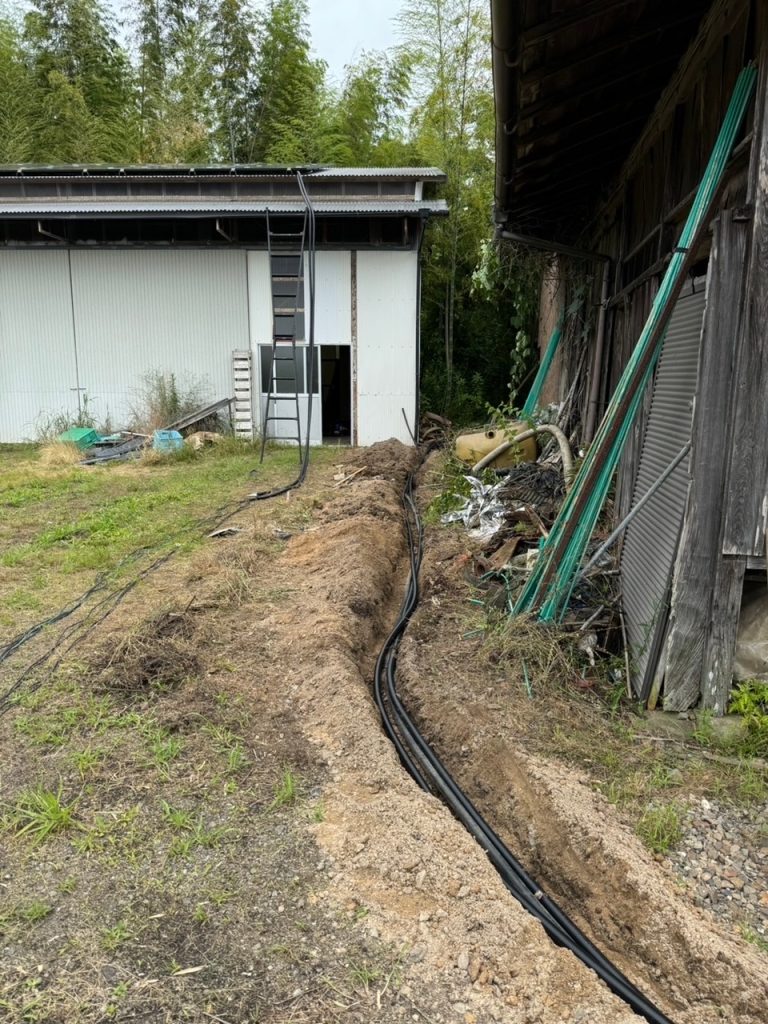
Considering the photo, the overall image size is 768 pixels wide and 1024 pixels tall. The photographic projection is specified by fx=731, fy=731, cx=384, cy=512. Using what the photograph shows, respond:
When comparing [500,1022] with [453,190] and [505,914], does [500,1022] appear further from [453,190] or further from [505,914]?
[453,190]

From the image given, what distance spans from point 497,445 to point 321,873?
6.18 metres

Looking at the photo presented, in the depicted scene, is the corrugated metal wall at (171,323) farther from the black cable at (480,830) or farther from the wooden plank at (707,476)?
the wooden plank at (707,476)

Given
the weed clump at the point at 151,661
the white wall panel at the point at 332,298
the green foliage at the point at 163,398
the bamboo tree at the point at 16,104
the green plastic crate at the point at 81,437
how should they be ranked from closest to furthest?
the weed clump at the point at 151,661 < the green plastic crate at the point at 81,437 < the white wall panel at the point at 332,298 < the green foliage at the point at 163,398 < the bamboo tree at the point at 16,104

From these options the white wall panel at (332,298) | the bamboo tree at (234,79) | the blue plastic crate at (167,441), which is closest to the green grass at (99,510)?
the blue plastic crate at (167,441)

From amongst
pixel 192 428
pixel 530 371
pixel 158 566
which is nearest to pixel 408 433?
pixel 530 371

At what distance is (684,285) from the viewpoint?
357 centimetres

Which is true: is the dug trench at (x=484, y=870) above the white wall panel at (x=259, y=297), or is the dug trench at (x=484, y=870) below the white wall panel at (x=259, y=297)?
below

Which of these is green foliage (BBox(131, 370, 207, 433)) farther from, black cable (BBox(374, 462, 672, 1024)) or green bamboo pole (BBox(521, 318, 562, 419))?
black cable (BBox(374, 462, 672, 1024))

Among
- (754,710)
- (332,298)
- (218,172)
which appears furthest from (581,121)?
(218,172)

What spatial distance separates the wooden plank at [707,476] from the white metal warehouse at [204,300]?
8.75m

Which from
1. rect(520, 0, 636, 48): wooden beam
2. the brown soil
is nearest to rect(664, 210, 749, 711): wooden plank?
the brown soil

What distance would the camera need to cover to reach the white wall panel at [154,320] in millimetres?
11523

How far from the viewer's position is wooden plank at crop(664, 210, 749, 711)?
2.86 m

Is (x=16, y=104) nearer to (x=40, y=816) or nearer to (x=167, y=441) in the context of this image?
(x=167, y=441)
